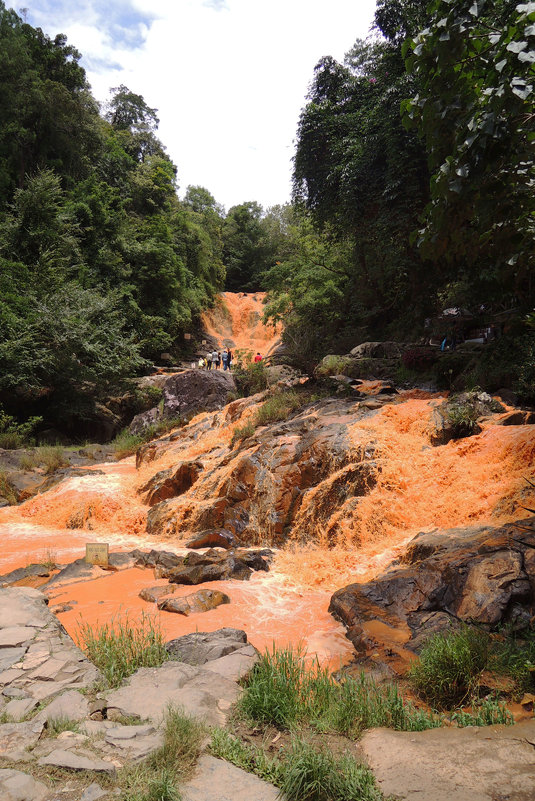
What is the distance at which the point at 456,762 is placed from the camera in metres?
2.52

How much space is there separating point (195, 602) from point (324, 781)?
400 centimetres

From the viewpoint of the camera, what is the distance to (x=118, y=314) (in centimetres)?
2434

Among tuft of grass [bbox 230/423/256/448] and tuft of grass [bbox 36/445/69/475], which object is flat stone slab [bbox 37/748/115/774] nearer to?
tuft of grass [bbox 230/423/256/448]

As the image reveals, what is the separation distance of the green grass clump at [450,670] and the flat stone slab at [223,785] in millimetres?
1677

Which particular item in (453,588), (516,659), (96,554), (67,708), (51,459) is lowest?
(96,554)

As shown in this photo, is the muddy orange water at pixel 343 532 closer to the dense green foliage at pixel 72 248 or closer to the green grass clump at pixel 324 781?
the green grass clump at pixel 324 781

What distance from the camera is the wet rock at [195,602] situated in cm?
600

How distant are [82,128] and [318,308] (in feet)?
53.4

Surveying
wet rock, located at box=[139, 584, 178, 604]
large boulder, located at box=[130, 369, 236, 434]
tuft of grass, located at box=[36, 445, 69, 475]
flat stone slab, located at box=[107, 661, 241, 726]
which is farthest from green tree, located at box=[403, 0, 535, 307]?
large boulder, located at box=[130, 369, 236, 434]

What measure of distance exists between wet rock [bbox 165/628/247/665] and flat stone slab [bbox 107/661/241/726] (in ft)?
1.26

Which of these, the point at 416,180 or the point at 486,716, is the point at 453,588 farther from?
the point at 416,180

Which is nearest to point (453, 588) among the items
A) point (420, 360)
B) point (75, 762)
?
point (75, 762)

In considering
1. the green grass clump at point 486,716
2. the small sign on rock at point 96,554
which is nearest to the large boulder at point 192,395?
the small sign on rock at point 96,554

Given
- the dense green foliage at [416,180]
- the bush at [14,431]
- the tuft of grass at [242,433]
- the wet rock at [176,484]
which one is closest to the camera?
the dense green foliage at [416,180]
